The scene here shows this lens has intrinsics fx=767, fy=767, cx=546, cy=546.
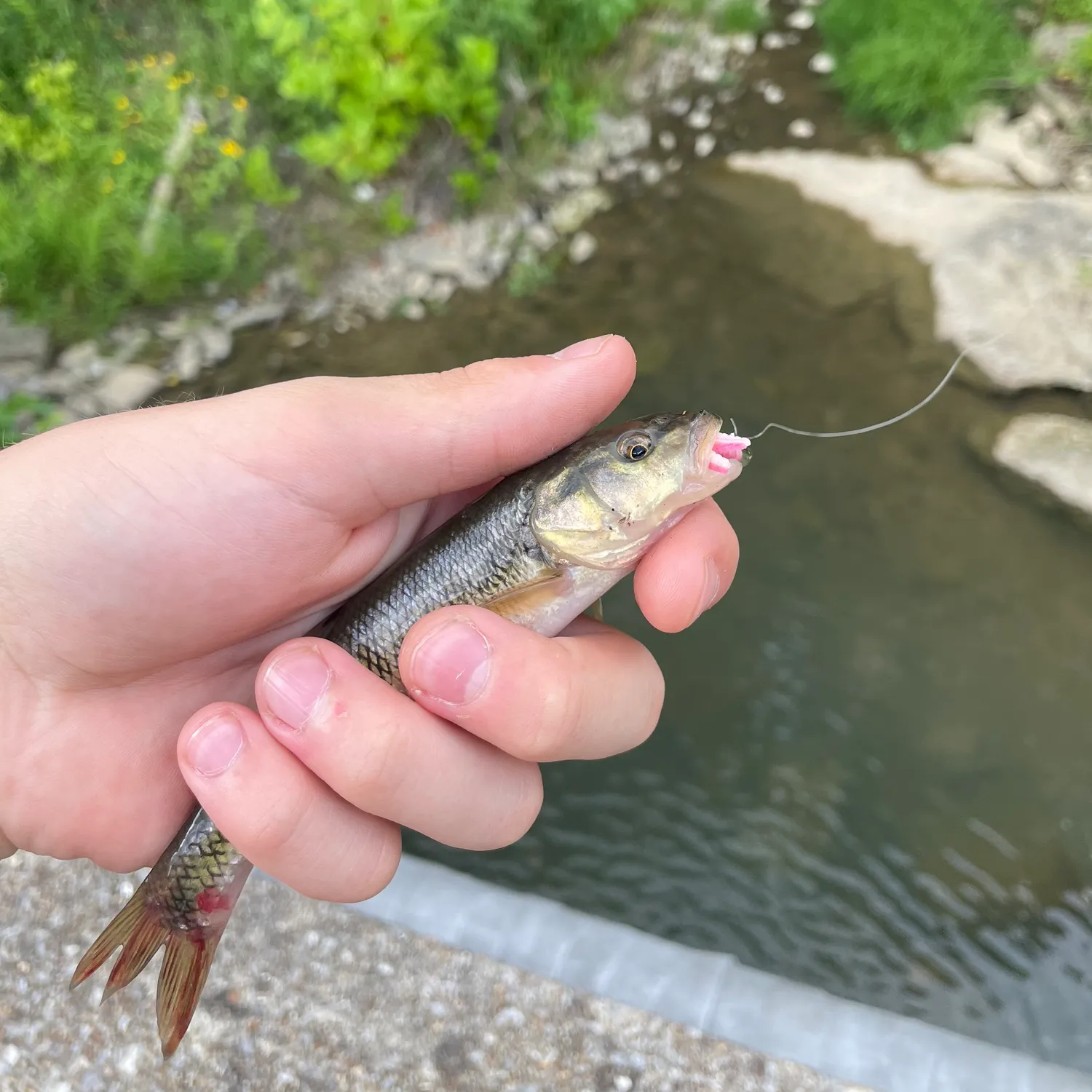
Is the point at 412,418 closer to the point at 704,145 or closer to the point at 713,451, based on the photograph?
the point at 713,451

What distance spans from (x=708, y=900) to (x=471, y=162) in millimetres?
5678

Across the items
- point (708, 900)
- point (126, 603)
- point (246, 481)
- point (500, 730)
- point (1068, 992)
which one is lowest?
point (1068, 992)

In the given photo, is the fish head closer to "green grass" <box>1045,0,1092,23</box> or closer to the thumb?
the thumb

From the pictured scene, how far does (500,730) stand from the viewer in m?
2.10

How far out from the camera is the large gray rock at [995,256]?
17.5 feet

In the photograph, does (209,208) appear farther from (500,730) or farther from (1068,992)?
(1068,992)

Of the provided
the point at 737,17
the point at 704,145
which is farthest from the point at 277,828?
the point at 737,17

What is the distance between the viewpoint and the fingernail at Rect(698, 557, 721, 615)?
86.4 inches

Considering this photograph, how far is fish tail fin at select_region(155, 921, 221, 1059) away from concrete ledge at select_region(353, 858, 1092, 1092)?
27.5 inches

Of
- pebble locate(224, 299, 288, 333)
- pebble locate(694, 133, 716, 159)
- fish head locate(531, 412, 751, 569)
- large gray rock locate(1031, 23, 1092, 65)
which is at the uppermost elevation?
fish head locate(531, 412, 751, 569)

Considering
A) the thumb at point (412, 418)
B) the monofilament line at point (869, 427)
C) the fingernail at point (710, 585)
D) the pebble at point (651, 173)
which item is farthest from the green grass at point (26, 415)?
the pebble at point (651, 173)

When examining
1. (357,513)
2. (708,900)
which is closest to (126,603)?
(357,513)

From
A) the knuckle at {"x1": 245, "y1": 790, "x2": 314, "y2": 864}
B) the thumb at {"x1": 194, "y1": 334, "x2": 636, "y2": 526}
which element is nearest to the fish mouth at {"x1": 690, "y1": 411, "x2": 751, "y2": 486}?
the thumb at {"x1": 194, "y1": 334, "x2": 636, "y2": 526}

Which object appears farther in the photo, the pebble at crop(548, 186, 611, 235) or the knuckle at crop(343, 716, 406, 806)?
the pebble at crop(548, 186, 611, 235)
